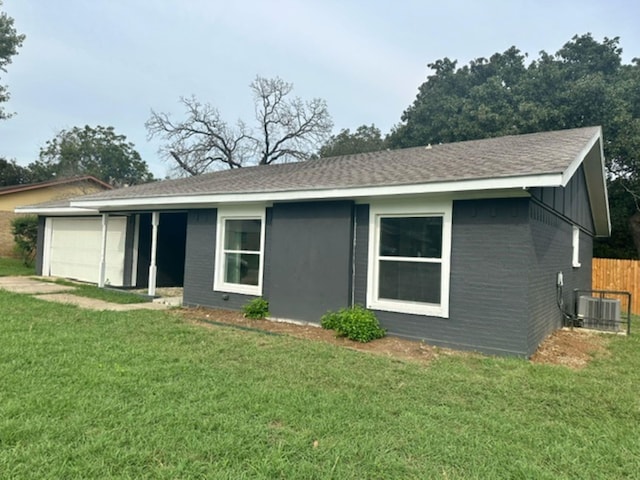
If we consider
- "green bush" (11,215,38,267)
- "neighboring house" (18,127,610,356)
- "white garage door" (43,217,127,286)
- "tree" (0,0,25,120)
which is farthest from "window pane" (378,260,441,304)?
"tree" (0,0,25,120)

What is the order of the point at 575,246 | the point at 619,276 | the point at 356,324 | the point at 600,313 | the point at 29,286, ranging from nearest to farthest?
1. the point at 356,324
2. the point at 600,313
3. the point at 575,246
4. the point at 29,286
5. the point at 619,276

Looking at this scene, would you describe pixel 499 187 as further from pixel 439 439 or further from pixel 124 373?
pixel 124 373

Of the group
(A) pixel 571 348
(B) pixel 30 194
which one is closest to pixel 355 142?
(B) pixel 30 194

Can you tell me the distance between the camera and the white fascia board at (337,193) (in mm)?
4983

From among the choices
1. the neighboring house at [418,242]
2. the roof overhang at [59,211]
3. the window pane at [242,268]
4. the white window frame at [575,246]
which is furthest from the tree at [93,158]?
the white window frame at [575,246]

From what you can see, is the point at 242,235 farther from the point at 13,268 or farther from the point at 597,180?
the point at 13,268

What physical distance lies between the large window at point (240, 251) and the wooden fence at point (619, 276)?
1123 cm

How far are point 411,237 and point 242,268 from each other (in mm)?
3765

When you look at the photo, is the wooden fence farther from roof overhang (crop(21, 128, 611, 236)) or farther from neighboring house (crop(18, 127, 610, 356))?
neighboring house (crop(18, 127, 610, 356))

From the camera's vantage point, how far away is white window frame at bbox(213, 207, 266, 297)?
8.16 m

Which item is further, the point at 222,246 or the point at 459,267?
the point at 222,246

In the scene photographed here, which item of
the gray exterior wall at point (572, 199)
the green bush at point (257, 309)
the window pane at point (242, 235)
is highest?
the gray exterior wall at point (572, 199)

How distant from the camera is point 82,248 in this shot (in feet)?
43.6

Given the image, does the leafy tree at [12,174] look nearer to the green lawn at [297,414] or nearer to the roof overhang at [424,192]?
the roof overhang at [424,192]
